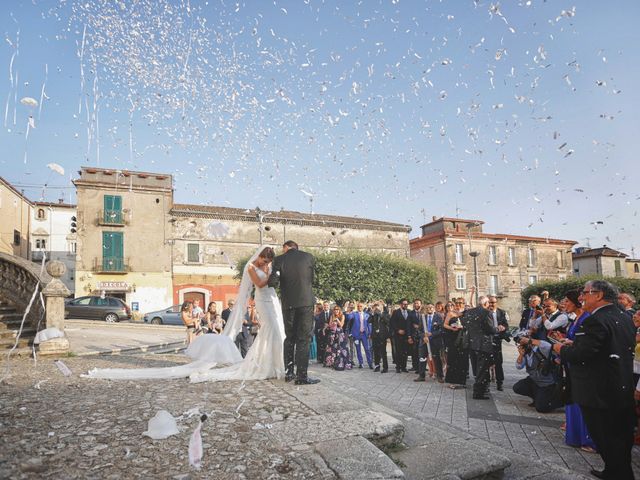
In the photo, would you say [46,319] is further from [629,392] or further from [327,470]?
[629,392]

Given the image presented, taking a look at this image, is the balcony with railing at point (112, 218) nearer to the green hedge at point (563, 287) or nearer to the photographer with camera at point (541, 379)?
the green hedge at point (563, 287)

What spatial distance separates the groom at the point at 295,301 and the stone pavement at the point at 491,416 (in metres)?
0.73

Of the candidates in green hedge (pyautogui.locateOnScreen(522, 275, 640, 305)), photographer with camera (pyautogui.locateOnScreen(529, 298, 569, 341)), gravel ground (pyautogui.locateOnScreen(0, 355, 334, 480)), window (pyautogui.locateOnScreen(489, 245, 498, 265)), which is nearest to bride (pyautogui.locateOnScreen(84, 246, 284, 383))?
gravel ground (pyautogui.locateOnScreen(0, 355, 334, 480))

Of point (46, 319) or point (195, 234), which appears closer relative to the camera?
point (46, 319)

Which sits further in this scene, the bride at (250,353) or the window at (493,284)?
the window at (493,284)

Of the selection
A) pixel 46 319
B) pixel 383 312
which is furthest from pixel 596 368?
pixel 46 319

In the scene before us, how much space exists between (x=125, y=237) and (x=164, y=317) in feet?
30.1

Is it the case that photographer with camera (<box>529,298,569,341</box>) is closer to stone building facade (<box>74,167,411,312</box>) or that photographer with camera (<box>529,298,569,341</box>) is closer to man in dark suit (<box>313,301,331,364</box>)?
man in dark suit (<box>313,301,331,364</box>)

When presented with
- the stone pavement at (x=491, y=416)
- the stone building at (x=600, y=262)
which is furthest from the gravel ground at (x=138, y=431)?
the stone building at (x=600, y=262)

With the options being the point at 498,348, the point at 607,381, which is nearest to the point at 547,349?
the point at 498,348

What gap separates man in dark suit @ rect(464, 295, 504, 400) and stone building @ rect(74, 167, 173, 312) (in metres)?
29.8

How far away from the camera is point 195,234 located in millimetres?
35219

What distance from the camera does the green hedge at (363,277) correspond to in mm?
28906

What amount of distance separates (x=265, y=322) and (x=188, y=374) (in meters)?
1.41
